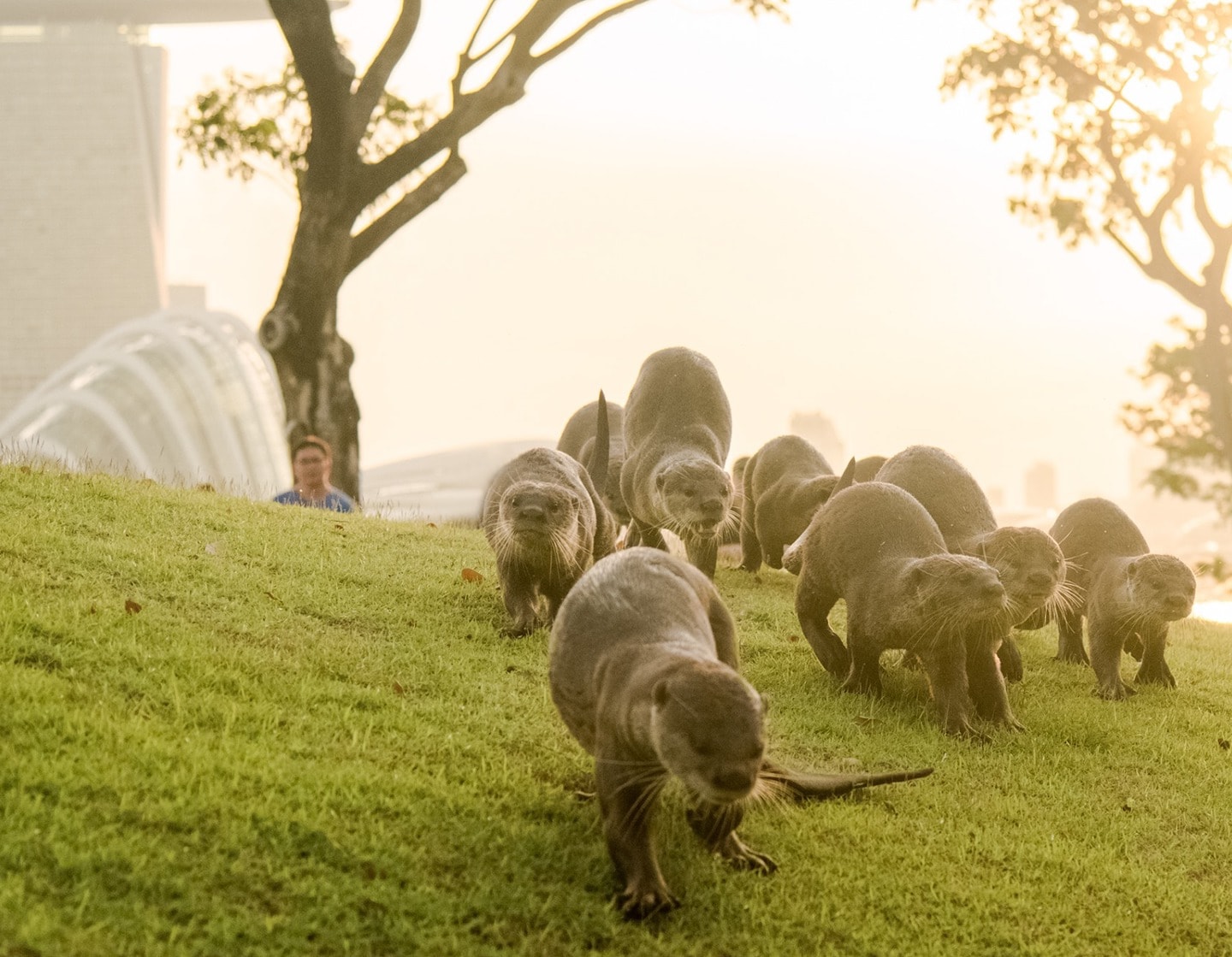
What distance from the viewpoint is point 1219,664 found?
357 inches

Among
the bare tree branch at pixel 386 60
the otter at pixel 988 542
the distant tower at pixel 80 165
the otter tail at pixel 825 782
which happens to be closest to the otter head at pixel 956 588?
the otter at pixel 988 542

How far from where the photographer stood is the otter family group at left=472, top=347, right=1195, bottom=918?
405 cm

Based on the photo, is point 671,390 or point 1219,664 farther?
point 671,390

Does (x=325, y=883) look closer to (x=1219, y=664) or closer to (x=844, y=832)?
(x=844, y=832)

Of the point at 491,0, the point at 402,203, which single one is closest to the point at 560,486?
the point at 402,203

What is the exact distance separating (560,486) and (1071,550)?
340cm

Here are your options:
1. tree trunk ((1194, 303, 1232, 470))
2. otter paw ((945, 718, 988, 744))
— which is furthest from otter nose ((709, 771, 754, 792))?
tree trunk ((1194, 303, 1232, 470))

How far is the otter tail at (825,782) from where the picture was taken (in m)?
5.16

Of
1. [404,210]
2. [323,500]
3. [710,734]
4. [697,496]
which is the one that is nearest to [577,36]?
[404,210]

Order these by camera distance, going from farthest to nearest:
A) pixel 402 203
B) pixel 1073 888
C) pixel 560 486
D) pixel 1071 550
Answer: pixel 402 203 < pixel 1071 550 < pixel 560 486 < pixel 1073 888

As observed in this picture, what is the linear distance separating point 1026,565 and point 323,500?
6893mm

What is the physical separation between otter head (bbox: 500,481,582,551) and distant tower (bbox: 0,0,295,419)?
498 feet

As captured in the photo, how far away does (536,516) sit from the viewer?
6902 mm

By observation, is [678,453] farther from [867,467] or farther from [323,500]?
[323,500]
